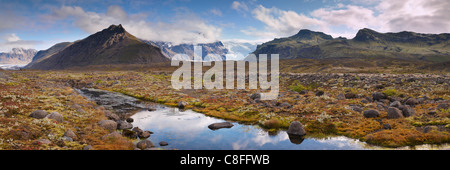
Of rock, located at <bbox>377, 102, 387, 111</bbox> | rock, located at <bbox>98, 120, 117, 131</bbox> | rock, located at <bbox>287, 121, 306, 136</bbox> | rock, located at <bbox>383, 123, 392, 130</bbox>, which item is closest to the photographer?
rock, located at <bbox>383, 123, 392, 130</bbox>

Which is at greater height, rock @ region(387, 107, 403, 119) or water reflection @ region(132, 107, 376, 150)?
rock @ region(387, 107, 403, 119)

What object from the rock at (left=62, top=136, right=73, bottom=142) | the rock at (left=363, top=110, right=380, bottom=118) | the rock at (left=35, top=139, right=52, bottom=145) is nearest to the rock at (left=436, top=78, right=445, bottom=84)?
the rock at (left=363, top=110, right=380, bottom=118)

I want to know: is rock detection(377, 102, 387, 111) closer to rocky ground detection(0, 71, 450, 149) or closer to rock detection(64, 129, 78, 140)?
rocky ground detection(0, 71, 450, 149)

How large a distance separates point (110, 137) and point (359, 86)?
55051mm

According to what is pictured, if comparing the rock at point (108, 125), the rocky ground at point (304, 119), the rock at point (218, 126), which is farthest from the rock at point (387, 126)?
the rock at point (108, 125)

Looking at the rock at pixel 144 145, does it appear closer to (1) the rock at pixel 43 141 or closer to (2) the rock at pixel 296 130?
(1) the rock at pixel 43 141

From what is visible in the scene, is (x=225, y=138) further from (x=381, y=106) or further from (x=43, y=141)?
(x=381, y=106)

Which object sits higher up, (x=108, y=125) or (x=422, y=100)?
(x=422, y=100)

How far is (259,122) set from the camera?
32000 mm

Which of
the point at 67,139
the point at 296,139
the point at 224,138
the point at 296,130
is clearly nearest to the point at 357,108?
the point at 296,130
